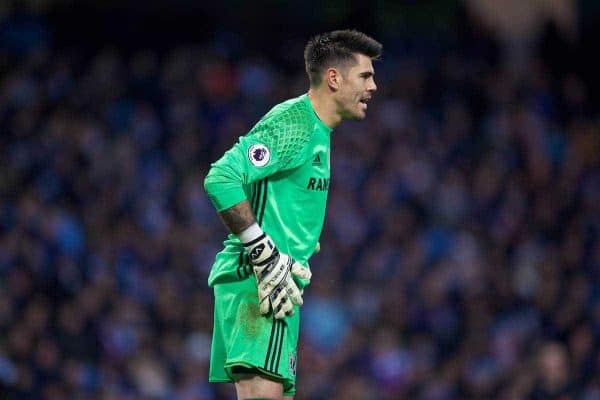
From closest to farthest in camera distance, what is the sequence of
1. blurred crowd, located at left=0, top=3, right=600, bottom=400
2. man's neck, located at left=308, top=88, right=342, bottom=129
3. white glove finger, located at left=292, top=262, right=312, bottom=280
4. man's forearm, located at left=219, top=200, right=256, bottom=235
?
1. man's forearm, located at left=219, top=200, right=256, bottom=235
2. white glove finger, located at left=292, top=262, right=312, bottom=280
3. man's neck, located at left=308, top=88, right=342, bottom=129
4. blurred crowd, located at left=0, top=3, right=600, bottom=400

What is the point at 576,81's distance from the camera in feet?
45.9

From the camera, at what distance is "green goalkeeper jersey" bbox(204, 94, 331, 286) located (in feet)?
16.8

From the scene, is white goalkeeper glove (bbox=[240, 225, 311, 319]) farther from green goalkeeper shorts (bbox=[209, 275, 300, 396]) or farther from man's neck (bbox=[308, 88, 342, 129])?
man's neck (bbox=[308, 88, 342, 129])

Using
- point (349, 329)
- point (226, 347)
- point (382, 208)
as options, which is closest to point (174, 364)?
point (349, 329)

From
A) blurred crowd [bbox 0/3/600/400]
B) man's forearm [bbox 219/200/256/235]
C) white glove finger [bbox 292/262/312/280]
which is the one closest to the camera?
man's forearm [bbox 219/200/256/235]

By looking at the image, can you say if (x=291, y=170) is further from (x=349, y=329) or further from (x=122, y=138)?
(x=122, y=138)

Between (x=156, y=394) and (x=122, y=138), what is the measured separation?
335 cm

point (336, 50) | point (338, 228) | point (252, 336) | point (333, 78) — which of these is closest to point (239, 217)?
point (252, 336)

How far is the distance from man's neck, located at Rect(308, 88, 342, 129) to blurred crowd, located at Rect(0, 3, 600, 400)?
465 cm

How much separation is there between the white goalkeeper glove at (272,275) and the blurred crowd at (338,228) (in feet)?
15.6

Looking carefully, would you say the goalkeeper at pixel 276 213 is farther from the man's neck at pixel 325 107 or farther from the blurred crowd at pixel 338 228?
the blurred crowd at pixel 338 228

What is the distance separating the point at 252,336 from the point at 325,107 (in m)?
1.14

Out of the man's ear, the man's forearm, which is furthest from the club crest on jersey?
the man's ear

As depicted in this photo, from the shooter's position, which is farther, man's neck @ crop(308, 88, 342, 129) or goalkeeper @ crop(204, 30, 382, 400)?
man's neck @ crop(308, 88, 342, 129)
